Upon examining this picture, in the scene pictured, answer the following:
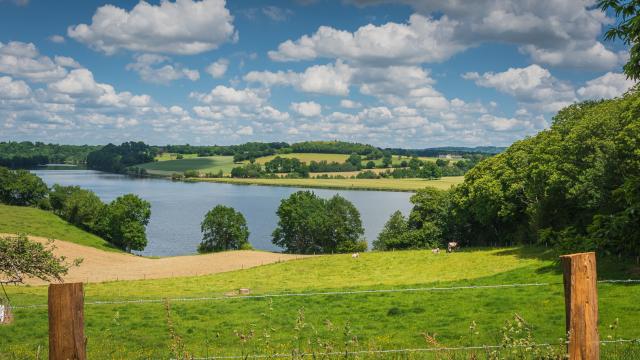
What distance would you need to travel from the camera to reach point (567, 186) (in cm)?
3912

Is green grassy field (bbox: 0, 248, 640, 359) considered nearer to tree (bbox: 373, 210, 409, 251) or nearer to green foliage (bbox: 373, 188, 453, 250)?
green foliage (bbox: 373, 188, 453, 250)

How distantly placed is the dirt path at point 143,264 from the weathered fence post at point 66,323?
5363 centimetres

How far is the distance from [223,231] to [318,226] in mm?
16141

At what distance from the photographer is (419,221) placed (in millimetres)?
72312

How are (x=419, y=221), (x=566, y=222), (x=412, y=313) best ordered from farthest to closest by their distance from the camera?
(x=419, y=221)
(x=566, y=222)
(x=412, y=313)

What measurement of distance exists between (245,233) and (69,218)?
32736 mm

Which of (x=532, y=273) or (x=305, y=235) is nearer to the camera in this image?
(x=532, y=273)

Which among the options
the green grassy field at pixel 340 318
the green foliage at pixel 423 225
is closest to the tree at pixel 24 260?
the green grassy field at pixel 340 318

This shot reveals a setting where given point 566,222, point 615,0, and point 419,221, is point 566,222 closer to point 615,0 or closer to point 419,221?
point 419,221

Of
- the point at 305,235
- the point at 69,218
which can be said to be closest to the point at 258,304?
the point at 305,235

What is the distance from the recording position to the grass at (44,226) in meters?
78.3

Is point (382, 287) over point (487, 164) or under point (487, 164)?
under

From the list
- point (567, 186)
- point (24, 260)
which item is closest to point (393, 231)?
point (567, 186)

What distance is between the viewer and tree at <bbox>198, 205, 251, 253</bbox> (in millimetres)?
88438
